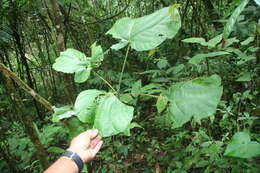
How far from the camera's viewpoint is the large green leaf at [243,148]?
938 mm

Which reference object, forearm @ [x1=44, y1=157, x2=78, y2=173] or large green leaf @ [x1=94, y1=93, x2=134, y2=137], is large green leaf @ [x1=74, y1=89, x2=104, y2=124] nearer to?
large green leaf @ [x1=94, y1=93, x2=134, y2=137]

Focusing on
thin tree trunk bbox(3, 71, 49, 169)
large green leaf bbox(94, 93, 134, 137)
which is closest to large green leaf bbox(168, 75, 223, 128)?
large green leaf bbox(94, 93, 134, 137)

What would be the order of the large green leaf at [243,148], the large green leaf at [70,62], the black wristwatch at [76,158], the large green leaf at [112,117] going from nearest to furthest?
the large green leaf at [112,117]
the large green leaf at [70,62]
the large green leaf at [243,148]
the black wristwatch at [76,158]

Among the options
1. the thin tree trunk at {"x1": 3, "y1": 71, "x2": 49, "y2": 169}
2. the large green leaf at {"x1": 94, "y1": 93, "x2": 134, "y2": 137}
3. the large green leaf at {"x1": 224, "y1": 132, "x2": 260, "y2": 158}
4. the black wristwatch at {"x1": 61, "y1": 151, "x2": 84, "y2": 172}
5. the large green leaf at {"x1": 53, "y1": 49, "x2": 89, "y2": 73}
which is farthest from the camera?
the thin tree trunk at {"x1": 3, "y1": 71, "x2": 49, "y2": 169}

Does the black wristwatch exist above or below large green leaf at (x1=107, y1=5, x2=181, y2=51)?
below

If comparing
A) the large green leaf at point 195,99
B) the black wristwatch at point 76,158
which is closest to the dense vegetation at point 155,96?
the large green leaf at point 195,99

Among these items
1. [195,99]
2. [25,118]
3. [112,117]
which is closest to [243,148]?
[195,99]

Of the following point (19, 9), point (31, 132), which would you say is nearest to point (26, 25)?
point (19, 9)

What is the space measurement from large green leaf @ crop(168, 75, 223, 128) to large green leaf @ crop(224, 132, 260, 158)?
1.37 feet

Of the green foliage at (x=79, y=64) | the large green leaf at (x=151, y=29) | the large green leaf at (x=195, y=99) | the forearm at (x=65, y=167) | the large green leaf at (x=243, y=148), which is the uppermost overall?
the large green leaf at (x=151, y=29)

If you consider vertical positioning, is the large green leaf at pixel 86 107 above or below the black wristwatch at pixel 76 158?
above

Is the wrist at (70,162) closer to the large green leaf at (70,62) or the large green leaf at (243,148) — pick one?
the large green leaf at (70,62)

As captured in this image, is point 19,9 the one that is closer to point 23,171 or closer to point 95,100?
point 23,171

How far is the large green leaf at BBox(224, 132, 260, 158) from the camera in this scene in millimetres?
938
